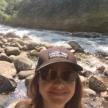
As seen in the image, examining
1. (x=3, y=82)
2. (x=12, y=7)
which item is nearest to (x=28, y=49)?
(x=3, y=82)

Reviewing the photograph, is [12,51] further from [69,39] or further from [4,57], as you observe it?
[69,39]

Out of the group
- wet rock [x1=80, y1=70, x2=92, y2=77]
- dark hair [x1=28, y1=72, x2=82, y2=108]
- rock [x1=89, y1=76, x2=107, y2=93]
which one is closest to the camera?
dark hair [x1=28, y1=72, x2=82, y2=108]

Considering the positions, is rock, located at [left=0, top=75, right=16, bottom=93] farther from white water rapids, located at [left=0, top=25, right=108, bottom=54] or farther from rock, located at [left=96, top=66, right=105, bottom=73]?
white water rapids, located at [left=0, top=25, right=108, bottom=54]

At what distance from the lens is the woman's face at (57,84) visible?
2023mm

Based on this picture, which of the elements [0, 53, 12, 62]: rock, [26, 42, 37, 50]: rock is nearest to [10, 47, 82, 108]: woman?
[0, 53, 12, 62]: rock

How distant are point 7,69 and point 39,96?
5911 millimetres

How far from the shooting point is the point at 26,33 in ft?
48.3

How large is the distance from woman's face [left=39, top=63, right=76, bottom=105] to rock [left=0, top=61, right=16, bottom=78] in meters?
5.49

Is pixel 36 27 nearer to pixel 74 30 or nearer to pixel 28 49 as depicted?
pixel 74 30

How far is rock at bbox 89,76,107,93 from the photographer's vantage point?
24.4 feet

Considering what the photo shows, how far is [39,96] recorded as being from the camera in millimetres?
2172

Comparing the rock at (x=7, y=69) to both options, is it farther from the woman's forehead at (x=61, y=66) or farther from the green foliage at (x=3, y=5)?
the green foliage at (x=3, y=5)

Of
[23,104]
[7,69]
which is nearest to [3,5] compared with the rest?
[7,69]

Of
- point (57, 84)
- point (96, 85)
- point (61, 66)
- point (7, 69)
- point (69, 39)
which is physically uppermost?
point (61, 66)
